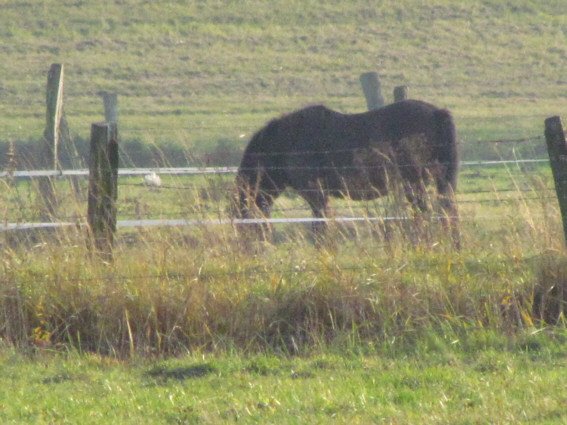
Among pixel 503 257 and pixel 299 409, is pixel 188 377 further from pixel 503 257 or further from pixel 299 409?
pixel 503 257

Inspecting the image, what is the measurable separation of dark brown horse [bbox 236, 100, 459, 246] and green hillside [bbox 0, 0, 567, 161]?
11.7 m

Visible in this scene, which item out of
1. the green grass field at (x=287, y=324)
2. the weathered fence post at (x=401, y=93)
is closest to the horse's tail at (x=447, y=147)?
the green grass field at (x=287, y=324)

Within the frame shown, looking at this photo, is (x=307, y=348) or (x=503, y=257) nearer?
(x=307, y=348)

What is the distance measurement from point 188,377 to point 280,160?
6.12 metres

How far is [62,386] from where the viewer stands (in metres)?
6.15

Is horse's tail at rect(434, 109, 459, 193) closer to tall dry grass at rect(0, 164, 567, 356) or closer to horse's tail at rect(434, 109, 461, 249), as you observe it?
horse's tail at rect(434, 109, 461, 249)

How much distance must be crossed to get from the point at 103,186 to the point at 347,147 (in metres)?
4.59

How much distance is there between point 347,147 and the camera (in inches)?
472

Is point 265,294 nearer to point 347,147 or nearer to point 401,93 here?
point 347,147

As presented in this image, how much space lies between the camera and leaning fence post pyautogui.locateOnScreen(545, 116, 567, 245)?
750 centimetres

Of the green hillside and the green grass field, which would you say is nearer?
the green grass field

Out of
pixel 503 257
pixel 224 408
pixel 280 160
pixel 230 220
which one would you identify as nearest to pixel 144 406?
pixel 224 408

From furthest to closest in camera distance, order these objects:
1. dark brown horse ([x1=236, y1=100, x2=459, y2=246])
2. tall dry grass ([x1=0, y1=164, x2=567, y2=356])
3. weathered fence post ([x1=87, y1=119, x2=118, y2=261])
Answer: dark brown horse ([x1=236, y1=100, x2=459, y2=246]) < weathered fence post ([x1=87, y1=119, x2=118, y2=261]) < tall dry grass ([x1=0, y1=164, x2=567, y2=356])

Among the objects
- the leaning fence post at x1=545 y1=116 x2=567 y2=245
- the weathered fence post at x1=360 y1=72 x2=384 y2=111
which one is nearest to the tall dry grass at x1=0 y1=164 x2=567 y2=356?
the leaning fence post at x1=545 y1=116 x2=567 y2=245
